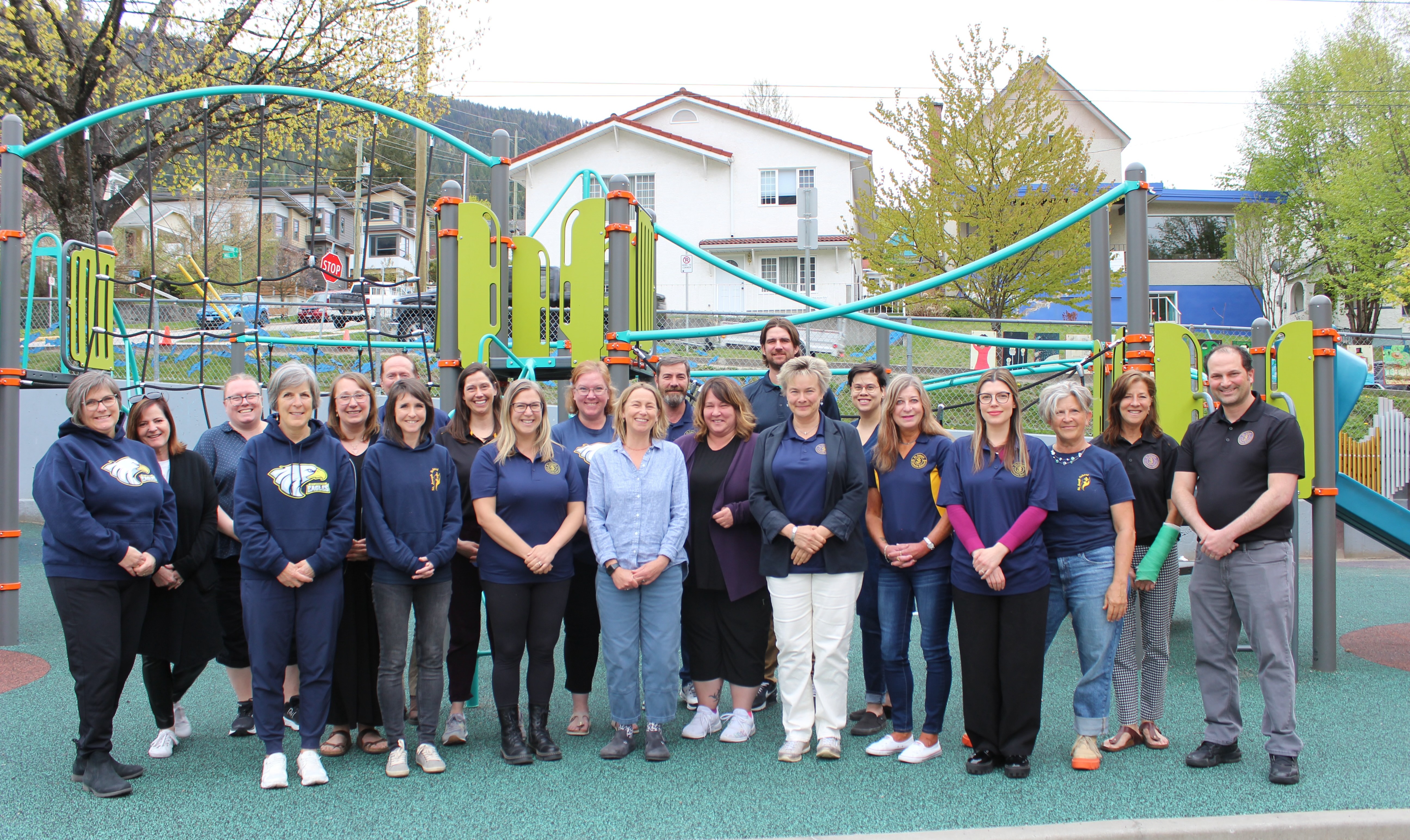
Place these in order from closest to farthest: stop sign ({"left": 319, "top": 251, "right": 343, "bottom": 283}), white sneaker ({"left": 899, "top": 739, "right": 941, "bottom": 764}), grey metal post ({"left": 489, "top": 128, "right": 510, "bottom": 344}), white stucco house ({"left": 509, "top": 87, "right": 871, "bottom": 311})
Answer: white sneaker ({"left": 899, "top": 739, "right": 941, "bottom": 764}) < grey metal post ({"left": 489, "top": 128, "right": 510, "bottom": 344}) < stop sign ({"left": 319, "top": 251, "right": 343, "bottom": 283}) < white stucco house ({"left": 509, "top": 87, "right": 871, "bottom": 311})

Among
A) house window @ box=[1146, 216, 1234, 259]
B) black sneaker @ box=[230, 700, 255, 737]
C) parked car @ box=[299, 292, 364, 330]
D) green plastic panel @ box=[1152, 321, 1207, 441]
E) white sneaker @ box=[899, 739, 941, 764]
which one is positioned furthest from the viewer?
house window @ box=[1146, 216, 1234, 259]

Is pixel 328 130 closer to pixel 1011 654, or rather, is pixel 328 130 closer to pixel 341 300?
pixel 341 300

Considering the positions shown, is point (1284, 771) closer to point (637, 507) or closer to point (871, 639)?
point (871, 639)

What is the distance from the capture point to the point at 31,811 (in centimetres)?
348

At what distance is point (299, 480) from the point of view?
3840 millimetres

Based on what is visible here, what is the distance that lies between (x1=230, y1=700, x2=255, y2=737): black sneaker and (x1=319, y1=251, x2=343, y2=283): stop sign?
4071 millimetres

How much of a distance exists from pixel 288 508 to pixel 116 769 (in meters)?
1.24

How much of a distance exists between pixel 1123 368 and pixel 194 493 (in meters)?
4.67

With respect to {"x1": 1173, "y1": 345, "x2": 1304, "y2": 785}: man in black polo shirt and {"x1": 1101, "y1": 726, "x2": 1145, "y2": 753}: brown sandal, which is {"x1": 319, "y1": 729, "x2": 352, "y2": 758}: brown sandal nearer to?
{"x1": 1101, "y1": 726, "x2": 1145, "y2": 753}: brown sandal

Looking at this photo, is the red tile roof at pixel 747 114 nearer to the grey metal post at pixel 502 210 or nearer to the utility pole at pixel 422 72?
the utility pole at pixel 422 72

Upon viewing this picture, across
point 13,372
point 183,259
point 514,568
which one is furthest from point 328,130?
point 514,568

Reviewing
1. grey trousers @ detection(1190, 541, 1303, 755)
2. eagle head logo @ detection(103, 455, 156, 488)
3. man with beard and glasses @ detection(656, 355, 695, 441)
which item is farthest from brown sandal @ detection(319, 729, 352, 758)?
grey trousers @ detection(1190, 541, 1303, 755)

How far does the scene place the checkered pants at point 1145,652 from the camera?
13.8ft

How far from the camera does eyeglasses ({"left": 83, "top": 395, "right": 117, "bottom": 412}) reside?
12.6 ft
